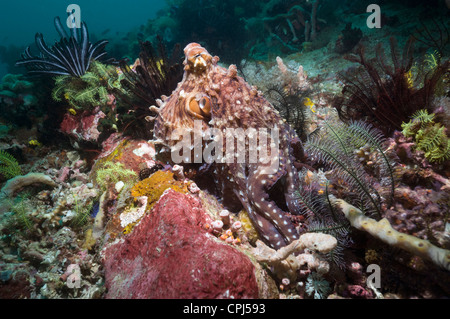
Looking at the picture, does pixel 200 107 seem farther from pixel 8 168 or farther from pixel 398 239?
pixel 8 168

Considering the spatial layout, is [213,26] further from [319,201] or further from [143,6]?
[143,6]

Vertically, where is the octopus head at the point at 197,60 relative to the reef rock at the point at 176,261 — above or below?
above

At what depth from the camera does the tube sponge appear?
Result: 1.49 metres

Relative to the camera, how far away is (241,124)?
263cm

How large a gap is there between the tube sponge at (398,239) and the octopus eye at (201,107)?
6.38 ft

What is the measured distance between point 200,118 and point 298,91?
2835 millimetres

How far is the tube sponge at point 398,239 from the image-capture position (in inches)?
58.7

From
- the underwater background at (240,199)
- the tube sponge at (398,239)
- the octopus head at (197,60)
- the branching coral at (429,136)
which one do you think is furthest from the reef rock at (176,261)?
the branching coral at (429,136)

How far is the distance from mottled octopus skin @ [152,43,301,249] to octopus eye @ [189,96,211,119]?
0.02m

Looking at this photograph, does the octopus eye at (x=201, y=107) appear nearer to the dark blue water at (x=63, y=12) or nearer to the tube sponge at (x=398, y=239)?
the tube sponge at (x=398, y=239)

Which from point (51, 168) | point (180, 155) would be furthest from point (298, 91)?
point (51, 168)

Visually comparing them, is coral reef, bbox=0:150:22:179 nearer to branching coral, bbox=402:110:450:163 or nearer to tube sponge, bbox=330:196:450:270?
tube sponge, bbox=330:196:450:270

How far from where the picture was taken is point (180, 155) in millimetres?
3006

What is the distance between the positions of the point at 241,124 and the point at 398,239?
6.09ft
